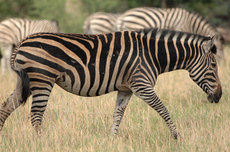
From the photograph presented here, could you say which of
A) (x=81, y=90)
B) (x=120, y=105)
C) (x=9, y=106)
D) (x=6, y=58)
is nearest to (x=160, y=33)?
(x=120, y=105)

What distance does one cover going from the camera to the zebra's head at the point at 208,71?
16.2 feet

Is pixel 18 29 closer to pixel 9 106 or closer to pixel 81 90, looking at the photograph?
pixel 9 106

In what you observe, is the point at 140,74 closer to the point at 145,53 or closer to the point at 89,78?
the point at 145,53

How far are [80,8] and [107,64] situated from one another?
2104 cm

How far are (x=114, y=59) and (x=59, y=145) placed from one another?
1566 millimetres

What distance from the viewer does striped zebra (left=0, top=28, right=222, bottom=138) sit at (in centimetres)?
424

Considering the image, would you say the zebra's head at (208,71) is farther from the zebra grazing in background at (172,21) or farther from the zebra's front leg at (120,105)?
the zebra grazing in background at (172,21)

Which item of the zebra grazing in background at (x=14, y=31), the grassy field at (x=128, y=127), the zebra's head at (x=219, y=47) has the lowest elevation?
the grassy field at (x=128, y=127)

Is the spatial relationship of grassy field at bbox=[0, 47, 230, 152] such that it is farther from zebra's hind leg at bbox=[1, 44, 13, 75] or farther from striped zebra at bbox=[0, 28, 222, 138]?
zebra's hind leg at bbox=[1, 44, 13, 75]

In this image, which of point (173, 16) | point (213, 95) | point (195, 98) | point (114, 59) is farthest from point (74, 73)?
point (173, 16)

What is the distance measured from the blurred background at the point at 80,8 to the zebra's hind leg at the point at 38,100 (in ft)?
49.4

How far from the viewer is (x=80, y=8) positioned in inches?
968

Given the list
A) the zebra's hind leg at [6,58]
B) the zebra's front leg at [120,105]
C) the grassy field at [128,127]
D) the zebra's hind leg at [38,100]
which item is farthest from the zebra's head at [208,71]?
the zebra's hind leg at [6,58]

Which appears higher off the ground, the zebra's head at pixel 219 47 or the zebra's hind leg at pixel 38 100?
the zebra's head at pixel 219 47
